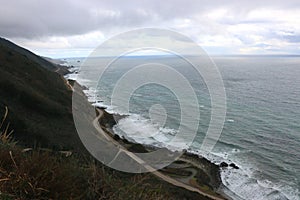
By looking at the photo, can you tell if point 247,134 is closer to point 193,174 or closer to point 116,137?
point 193,174

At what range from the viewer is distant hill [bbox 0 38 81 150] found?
71.1 feet

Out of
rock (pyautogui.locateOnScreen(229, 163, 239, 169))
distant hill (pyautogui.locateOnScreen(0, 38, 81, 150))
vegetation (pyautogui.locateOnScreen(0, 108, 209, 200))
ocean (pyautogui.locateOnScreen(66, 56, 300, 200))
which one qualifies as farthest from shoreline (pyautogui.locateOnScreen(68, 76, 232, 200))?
vegetation (pyautogui.locateOnScreen(0, 108, 209, 200))

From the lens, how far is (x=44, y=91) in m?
42.1

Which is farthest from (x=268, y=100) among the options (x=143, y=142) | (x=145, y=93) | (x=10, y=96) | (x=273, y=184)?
(x=10, y=96)

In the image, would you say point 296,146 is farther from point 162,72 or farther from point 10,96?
point 162,72

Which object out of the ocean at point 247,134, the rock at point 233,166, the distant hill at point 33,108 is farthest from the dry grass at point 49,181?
the rock at point 233,166

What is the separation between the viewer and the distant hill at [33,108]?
21672 millimetres

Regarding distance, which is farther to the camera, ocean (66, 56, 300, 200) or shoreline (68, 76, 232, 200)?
ocean (66, 56, 300, 200)

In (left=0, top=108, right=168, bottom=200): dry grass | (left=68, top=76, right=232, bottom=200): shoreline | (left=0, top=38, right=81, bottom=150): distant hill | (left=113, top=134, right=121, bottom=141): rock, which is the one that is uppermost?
(left=0, top=108, right=168, bottom=200): dry grass

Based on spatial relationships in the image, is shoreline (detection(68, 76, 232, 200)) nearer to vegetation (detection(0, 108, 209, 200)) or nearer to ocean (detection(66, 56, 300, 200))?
ocean (detection(66, 56, 300, 200))

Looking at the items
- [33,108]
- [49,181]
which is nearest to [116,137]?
[33,108]

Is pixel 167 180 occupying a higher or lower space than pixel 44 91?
lower

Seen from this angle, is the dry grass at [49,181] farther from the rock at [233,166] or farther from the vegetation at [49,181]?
the rock at [233,166]

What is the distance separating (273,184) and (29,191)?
963 inches
